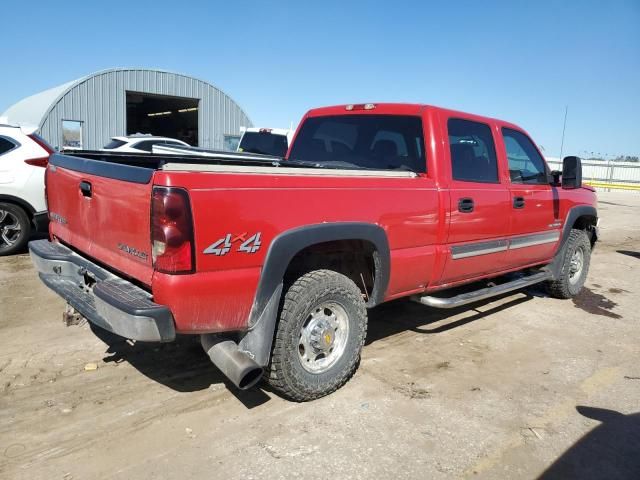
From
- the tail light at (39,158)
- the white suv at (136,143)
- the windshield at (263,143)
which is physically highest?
→ the windshield at (263,143)

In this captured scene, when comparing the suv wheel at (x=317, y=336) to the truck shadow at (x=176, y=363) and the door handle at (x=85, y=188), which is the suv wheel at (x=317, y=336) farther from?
the door handle at (x=85, y=188)

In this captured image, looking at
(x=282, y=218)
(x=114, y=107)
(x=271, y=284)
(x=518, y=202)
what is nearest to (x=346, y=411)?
(x=271, y=284)

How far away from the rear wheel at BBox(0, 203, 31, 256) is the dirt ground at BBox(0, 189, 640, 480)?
254cm

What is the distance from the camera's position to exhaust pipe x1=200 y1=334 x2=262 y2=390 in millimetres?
2850

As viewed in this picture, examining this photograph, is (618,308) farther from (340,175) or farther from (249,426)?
(249,426)

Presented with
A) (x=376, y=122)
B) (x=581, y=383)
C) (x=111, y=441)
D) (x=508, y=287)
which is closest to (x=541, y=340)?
(x=508, y=287)

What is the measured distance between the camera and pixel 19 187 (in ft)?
23.7

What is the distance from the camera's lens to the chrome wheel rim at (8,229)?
7270mm

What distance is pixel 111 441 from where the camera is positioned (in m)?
2.91

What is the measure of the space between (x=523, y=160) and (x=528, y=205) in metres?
0.51

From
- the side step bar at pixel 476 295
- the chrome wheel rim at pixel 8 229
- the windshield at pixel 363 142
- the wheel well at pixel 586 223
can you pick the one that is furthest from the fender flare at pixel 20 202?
the wheel well at pixel 586 223

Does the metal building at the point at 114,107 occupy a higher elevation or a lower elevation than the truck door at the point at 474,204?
higher

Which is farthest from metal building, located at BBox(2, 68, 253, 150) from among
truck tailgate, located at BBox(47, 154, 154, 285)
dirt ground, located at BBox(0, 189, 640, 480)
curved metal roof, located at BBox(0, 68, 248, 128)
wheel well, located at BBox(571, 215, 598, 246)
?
wheel well, located at BBox(571, 215, 598, 246)

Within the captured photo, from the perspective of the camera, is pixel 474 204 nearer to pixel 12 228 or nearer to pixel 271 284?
pixel 271 284
